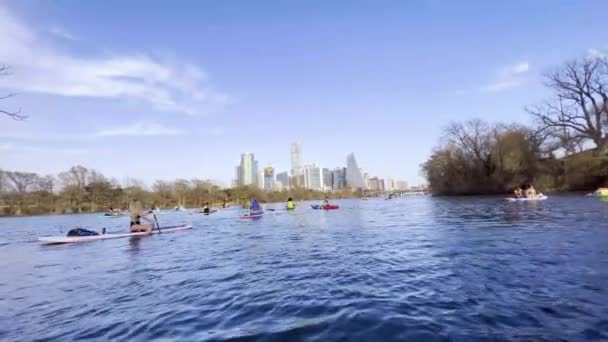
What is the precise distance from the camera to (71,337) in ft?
19.9

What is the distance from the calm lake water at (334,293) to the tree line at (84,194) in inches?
2914

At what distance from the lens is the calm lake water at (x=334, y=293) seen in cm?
551

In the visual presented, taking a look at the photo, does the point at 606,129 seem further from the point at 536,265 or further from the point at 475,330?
the point at 475,330

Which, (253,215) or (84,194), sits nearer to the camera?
(253,215)

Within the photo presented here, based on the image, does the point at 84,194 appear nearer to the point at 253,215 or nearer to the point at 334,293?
the point at 253,215

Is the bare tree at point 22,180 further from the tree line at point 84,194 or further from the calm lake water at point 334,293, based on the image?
the calm lake water at point 334,293

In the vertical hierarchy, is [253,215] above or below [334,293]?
above

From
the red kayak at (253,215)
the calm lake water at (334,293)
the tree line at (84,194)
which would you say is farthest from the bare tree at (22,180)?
the calm lake water at (334,293)

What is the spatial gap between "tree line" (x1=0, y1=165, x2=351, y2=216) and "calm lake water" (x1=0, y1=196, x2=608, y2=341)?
74.0m

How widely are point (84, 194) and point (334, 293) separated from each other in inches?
4176

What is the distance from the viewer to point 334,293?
7.57 meters

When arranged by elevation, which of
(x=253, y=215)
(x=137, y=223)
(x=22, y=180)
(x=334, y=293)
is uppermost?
(x=22, y=180)

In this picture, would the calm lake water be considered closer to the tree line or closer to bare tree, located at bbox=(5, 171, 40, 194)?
the tree line

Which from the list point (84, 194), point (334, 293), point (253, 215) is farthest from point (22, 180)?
point (334, 293)
